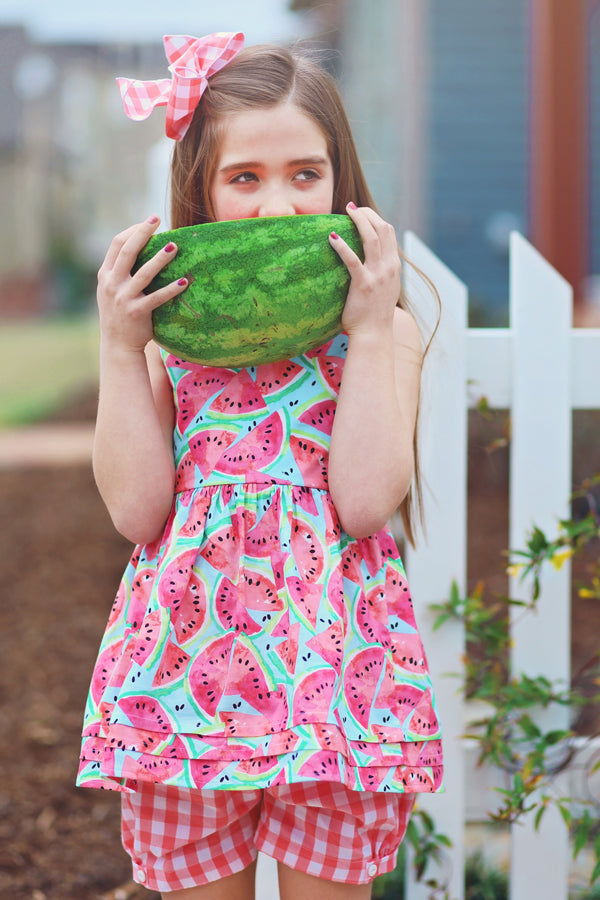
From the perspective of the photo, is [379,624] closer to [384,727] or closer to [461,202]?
[384,727]

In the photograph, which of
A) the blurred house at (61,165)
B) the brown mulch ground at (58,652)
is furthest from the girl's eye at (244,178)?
the blurred house at (61,165)

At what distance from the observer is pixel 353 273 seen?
149cm

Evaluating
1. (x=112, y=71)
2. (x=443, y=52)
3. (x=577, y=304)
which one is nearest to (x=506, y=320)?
(x=577, y=304)

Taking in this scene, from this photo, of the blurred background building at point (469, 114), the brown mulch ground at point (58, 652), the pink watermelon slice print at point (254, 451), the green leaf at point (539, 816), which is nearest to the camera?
the pink watermelon slice print at point (254, 451)

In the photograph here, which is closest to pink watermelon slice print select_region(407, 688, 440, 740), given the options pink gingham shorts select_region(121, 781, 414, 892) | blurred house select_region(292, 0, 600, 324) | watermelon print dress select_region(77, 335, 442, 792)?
watermelon print dress select_region(77, 335, 442, 792)

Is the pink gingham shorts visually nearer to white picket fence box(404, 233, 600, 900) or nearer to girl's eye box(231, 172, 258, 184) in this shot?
white picket fence box(404, 233, 600, 900)

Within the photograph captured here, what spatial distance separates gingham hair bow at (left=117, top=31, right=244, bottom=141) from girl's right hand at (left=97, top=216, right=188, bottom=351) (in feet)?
0.74

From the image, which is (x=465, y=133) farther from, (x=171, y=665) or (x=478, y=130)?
(x=171, y=665)

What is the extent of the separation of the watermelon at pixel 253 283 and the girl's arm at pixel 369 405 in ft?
0.10

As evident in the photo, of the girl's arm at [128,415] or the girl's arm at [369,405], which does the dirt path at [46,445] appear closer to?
the girl's arm at [128,415]

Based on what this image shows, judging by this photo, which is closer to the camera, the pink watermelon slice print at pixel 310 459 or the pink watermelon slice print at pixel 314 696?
the pink watermelon slice print at pixel 314 696

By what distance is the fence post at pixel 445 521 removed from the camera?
214 cm

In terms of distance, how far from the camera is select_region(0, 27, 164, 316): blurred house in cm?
1725

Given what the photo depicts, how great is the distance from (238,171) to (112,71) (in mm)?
17691
